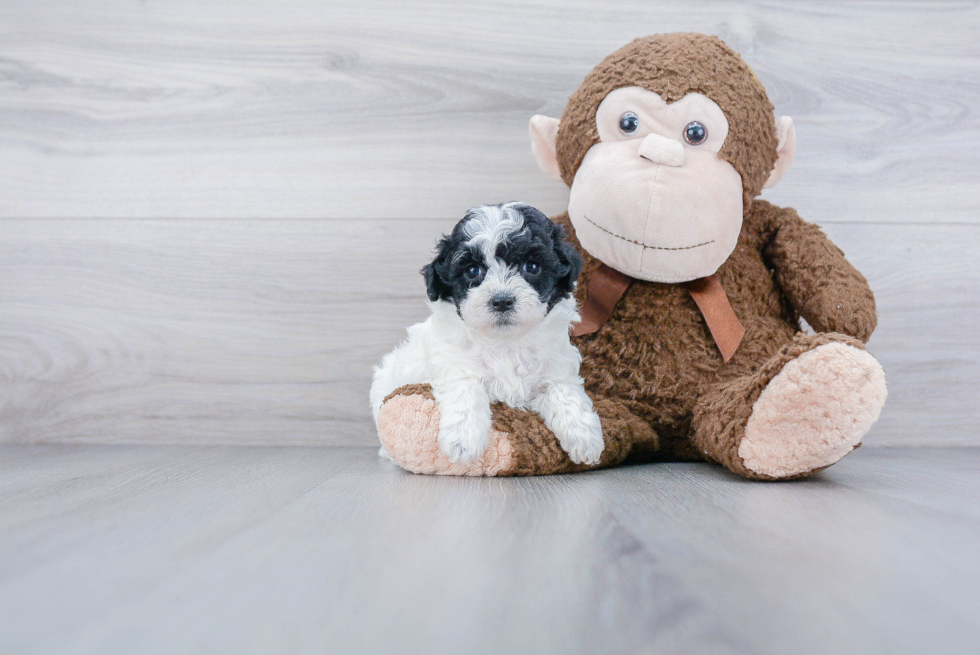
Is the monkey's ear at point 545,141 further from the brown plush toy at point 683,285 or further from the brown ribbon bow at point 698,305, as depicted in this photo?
the brown ribbon bow at point 698,305

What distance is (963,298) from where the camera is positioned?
59.7 inches

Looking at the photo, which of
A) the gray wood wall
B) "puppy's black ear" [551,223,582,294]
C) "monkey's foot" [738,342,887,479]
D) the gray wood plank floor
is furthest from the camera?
the gray wood wall

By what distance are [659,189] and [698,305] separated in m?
0.25

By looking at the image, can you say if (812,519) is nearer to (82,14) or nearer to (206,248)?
(206,248)

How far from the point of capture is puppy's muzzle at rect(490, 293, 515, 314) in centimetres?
101

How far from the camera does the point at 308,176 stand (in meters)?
1.54

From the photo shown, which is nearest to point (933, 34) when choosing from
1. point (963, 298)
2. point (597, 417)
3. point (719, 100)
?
point (963, 298)

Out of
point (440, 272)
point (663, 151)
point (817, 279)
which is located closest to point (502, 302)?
point (440, 272)

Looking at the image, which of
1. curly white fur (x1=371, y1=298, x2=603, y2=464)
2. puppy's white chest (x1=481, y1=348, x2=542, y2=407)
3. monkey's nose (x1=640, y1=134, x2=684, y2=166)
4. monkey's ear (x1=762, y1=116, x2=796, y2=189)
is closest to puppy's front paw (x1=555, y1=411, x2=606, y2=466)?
curly white fur (x1=371, y1=298, x2=603, y2=464)

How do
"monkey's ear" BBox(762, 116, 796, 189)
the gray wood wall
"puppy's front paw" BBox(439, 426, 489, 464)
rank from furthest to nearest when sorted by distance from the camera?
1. the gray wood wall
2. "monkey's ear" BBox(762, 116, 796, 189)
3. "puppy's front paw" BBox(439, 426, 489, 464)

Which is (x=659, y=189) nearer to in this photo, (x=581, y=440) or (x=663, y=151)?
(x=663, y=151)

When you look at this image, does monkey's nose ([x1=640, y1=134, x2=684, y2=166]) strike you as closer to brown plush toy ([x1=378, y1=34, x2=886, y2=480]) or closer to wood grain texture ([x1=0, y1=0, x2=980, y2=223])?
brown plush toy ([x1=378, y1=34, x2=886, y2=480])

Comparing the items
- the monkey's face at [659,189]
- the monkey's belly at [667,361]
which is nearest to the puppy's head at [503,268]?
the monkey's face at [659,189]

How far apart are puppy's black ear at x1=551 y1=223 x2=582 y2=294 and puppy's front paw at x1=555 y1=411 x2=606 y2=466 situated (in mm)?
219
